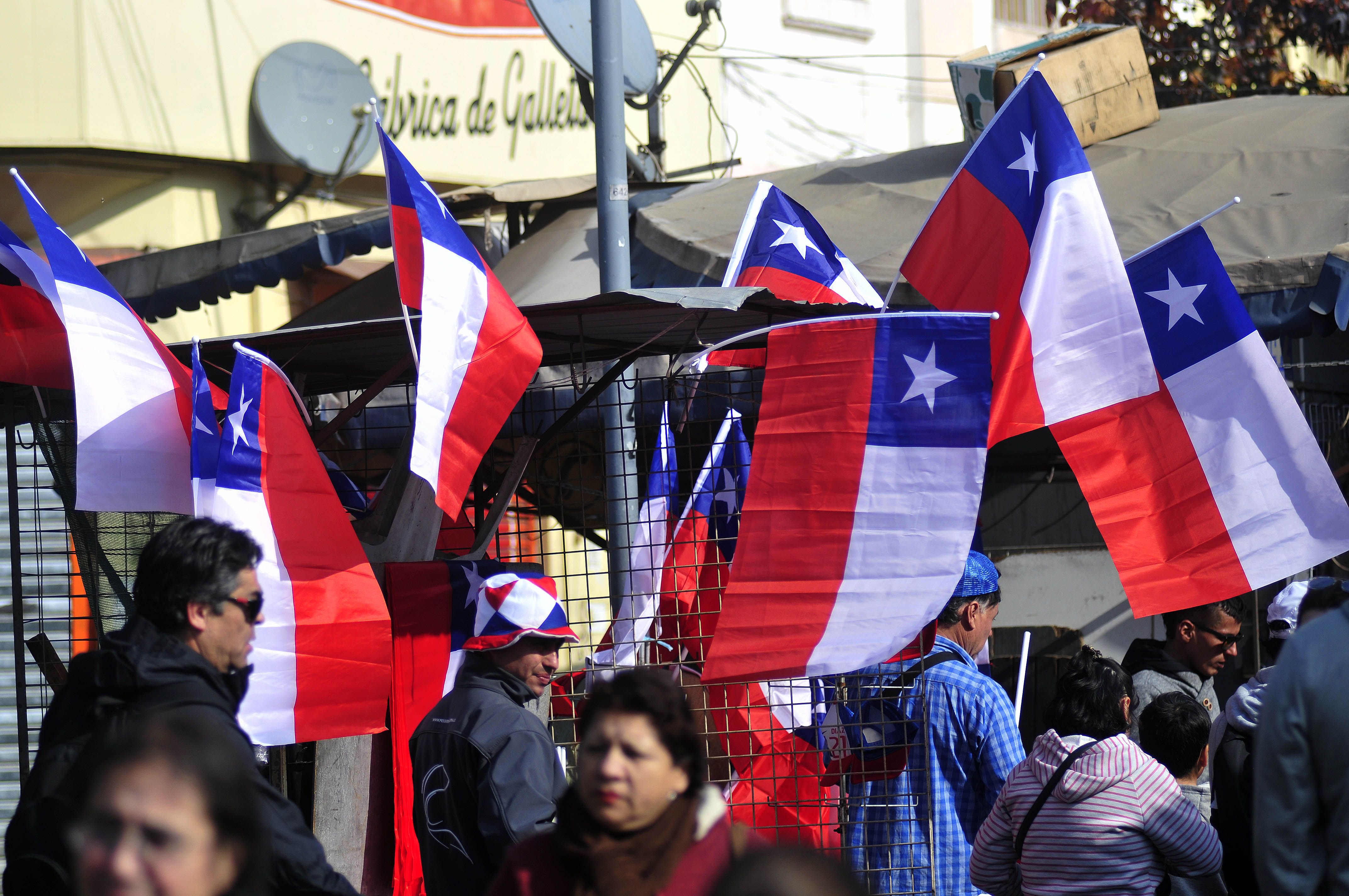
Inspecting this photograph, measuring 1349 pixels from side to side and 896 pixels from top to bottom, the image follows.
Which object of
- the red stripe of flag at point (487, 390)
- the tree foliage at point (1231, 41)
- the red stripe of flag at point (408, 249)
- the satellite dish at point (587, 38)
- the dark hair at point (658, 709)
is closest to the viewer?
the dark hair at point (658, 709)

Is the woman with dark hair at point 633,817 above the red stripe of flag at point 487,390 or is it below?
below

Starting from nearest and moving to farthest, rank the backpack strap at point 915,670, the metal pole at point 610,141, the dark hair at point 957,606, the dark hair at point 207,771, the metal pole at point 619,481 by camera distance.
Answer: the dark hair at point 207,771
the backpack strap at point 915,670
the dark hair at point 957,606
the metal pole at point 619,481
the metal pole at point 610,141

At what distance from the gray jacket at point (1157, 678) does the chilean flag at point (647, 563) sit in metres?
1.69

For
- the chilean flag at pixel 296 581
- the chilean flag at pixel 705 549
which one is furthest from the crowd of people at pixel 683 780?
the chilean flag at pixel 705 549

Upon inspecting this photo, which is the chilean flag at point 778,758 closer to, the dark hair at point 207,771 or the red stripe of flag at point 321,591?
the red stripe of flag at point 321,591

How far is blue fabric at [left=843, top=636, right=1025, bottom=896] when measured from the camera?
159 inches

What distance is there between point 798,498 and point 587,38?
148 inches

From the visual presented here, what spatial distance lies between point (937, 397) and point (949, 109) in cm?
1476

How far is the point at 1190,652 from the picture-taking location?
4910mm

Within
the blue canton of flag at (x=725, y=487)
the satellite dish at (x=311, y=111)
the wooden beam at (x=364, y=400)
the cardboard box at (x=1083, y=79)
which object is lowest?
the blue canton of flag at (x=725, y=487)

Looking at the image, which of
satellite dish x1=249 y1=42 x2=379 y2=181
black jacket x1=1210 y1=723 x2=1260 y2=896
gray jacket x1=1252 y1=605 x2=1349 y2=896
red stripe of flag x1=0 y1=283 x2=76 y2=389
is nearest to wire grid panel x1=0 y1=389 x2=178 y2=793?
red stripe of flag x1=0 y1=283 x2=76 y2=389

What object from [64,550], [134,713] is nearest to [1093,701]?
[134,713]

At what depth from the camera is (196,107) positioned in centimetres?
1097

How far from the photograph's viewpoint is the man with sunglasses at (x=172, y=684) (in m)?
2.46
